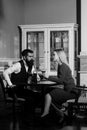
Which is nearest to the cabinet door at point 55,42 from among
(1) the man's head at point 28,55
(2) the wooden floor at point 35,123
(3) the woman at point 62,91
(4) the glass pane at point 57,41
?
(4) the glass pane at point 57,41

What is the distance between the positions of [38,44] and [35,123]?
3303mm

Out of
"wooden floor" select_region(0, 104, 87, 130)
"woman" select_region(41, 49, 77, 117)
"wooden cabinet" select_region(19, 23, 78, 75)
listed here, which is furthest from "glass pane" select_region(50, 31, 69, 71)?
"woman" select_region(41, 49, 77, 117)

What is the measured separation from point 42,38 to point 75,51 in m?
0.89

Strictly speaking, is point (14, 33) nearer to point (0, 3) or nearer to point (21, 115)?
point (0, 3)

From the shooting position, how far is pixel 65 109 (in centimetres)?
568

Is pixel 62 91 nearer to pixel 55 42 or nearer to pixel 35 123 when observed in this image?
pixel 35 123

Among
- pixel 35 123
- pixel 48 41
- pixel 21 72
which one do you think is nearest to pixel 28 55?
pixel 21 72

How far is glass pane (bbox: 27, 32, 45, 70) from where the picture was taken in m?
7.86

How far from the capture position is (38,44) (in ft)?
26.0

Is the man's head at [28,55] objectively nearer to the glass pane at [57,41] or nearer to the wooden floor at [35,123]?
the wooden floor at [35,123]

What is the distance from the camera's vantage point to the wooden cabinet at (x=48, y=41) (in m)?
7.59

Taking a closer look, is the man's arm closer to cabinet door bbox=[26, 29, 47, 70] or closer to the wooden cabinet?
the wooden cabinet

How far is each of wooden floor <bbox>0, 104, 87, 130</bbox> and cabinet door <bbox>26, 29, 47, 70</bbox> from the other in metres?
2.20

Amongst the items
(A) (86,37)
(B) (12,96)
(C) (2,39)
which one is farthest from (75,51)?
(B) (12,96)
